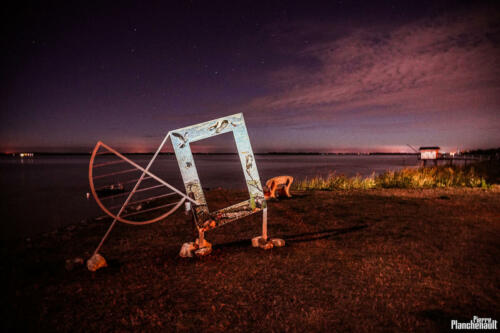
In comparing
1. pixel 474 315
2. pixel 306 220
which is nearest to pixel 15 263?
pixel 306 220

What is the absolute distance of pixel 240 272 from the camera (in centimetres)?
517

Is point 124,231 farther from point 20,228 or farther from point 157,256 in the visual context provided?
point 20,228

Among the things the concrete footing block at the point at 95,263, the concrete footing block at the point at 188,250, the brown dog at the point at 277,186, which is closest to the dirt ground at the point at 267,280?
the concrete footing block at the point at 95,263

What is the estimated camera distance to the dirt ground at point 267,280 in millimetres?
3789

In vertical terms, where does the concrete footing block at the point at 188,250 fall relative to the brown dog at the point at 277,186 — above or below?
below

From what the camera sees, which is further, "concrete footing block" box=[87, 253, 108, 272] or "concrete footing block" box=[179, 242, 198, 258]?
"concrete footing block" box=[179, 242, 198, 258]

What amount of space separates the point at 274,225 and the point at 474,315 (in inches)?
221

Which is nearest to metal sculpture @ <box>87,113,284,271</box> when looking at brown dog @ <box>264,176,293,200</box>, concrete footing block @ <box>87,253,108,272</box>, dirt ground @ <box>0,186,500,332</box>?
concrete footing block @ <box>87,253,108,272</box>

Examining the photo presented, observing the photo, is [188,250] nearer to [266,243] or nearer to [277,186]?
[266,243]

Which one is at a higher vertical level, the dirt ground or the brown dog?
the brown dog

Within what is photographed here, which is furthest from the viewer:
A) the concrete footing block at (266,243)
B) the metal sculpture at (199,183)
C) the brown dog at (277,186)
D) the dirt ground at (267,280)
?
the brown dog at (277,186)

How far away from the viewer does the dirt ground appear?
3.79m

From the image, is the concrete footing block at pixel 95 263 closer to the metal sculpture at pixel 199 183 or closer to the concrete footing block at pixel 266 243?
the metal sculpture at pixel 199 183

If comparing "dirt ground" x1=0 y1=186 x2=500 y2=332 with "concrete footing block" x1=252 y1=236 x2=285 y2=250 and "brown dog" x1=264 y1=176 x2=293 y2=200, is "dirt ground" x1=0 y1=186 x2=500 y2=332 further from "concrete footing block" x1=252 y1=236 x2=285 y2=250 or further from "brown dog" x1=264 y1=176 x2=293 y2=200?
"brown dog" x1=264 y1=176 x2=293 y2=200
